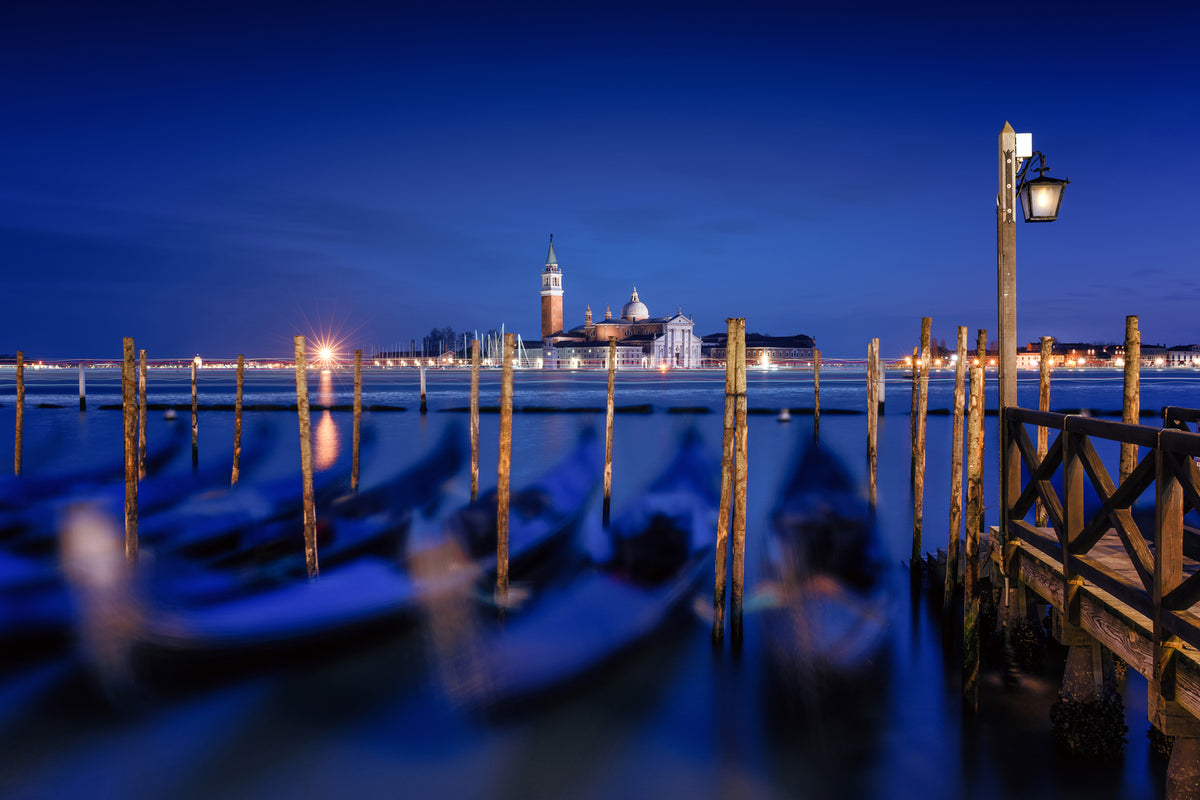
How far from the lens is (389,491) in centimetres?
1309

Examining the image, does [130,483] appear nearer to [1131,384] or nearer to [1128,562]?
[1128,562]

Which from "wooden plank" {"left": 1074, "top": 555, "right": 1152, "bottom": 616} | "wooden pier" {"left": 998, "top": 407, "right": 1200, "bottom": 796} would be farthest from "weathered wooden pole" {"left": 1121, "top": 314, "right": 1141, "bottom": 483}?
"wooden plank" {"left": 1074, "top": 555, "right": 1152, "bottom": 616}

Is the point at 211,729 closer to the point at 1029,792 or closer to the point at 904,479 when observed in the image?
the point at 1029,792

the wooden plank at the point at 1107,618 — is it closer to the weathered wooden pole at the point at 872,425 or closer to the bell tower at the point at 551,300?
the weathered wooden pole at the point at 872,425

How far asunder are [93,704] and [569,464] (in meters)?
12.2

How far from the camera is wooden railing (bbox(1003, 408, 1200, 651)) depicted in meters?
2.74

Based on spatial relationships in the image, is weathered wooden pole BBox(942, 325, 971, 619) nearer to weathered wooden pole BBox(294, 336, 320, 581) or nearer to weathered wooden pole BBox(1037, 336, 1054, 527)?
weathered wooden pole BBox(1037, 336, 1054, 527)

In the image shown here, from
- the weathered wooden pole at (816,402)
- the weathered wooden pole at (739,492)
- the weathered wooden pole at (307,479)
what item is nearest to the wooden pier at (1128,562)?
the weathered wooden pole at (739,492)

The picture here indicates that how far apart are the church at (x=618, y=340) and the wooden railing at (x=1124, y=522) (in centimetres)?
9190

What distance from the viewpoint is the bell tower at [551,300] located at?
104938 millimetres

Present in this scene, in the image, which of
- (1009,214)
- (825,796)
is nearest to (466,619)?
(825,796)

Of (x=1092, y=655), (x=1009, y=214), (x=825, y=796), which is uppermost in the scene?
(x=1009, y=214)

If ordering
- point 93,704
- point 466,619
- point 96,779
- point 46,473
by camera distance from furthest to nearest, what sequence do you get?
point 46,473 < point 466,619 < point 93,704 < point 96,779

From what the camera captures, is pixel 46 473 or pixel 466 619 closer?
pixel 466 619
